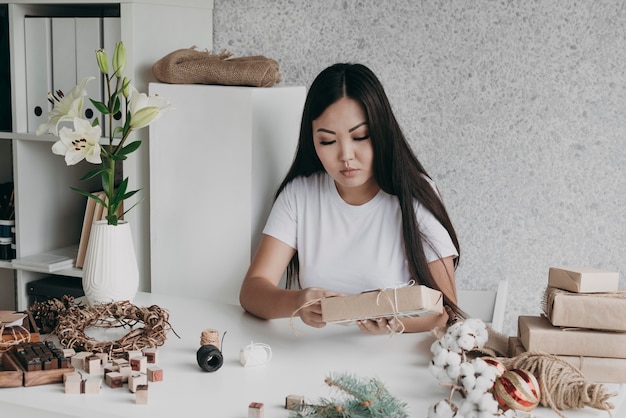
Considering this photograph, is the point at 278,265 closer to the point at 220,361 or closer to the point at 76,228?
the point at 220,361

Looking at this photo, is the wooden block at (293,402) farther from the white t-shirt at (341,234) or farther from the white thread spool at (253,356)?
the white t-shirt at (341,234)

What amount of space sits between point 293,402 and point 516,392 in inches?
14.0

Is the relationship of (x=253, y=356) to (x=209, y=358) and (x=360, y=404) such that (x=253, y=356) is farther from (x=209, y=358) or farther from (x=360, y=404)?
(x=360, y=404)

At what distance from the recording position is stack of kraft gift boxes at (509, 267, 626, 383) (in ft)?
4.53

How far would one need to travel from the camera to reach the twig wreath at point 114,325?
156cm

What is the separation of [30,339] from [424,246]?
0.95m

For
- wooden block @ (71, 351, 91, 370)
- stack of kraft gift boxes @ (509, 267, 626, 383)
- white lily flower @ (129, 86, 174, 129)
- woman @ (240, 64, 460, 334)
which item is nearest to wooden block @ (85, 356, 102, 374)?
wooden block @ (71, 351, 91, 370)

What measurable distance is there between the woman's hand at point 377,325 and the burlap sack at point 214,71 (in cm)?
91

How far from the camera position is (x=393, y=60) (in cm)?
250

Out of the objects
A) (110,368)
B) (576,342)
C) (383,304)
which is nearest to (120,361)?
(110,368)

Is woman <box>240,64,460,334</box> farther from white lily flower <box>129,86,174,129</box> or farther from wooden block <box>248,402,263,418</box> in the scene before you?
wooden block <box>248,402,263,418</box>

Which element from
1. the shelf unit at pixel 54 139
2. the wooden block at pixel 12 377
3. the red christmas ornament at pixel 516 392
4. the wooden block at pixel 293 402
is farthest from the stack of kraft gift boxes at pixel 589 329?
the shelf unit at pixel 54 139

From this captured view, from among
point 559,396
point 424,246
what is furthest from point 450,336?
point 424,246

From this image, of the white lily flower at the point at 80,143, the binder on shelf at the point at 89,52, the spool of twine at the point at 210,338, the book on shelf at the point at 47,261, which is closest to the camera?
the spool of twine at the point at 210,338
